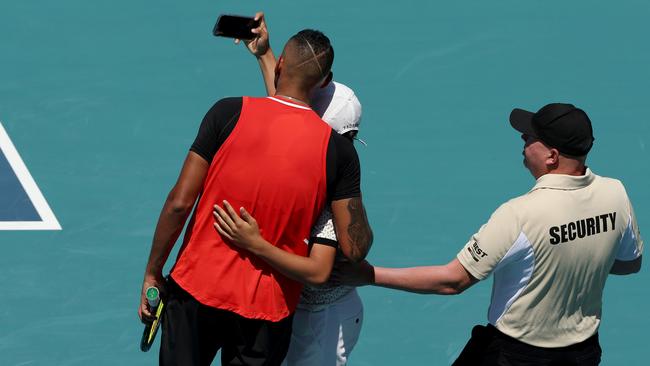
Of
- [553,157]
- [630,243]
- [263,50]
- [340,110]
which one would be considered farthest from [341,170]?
[630,243]

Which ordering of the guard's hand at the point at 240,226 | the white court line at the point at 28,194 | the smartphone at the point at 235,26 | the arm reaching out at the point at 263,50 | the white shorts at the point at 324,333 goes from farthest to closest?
the white court line at the point at 28,194 → the arm reaching out at the point at 263,50 → the smartphone at the point at 235,26 → the white shorts at the point at 324,333 → the guard's hand at the point at 240,226

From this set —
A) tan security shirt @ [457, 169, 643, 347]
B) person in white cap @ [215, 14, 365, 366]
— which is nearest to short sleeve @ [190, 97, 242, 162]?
person in white cap @ [215, 14, 365, 366]

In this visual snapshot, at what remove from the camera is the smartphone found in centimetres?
593

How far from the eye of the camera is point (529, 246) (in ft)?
17.7

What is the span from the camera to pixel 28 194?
28.4 feet

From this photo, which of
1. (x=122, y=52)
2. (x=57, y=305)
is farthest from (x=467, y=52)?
(x=57, y=305)

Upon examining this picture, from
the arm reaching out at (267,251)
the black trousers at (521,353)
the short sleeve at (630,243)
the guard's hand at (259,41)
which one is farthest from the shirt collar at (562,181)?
the guard's hand at (259,41)

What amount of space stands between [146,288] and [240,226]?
0.59 metres

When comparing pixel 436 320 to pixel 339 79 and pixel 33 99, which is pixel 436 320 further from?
pixel 33 99

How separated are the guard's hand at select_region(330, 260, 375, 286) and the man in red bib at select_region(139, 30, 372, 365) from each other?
8.1 inches

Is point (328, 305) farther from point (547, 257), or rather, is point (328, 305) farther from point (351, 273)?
point (547, 257)

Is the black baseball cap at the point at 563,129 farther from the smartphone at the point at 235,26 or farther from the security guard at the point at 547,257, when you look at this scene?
the smartphone at the point at 235,26

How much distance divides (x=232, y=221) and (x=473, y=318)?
306cm

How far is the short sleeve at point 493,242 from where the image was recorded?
539cm
